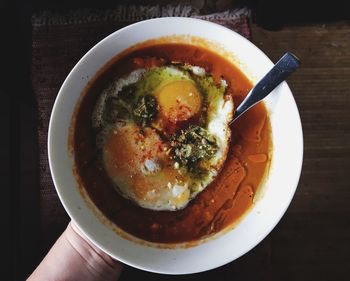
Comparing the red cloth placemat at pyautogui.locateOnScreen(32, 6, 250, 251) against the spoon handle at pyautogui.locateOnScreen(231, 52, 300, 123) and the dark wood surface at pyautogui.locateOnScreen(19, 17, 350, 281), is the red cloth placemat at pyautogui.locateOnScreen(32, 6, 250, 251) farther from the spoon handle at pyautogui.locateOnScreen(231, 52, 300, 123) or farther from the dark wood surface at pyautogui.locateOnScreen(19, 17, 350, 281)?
the spoon handle at pyautogui.locateOnScreen(231, 52, 300, 123)

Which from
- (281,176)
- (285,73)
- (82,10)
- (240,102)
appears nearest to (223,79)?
(240,102)

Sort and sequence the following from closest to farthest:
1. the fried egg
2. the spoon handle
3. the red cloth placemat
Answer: the spoon handle
the fried egg
the red cloth placemat

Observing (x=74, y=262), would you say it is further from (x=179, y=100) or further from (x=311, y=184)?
(x=311, y=184)

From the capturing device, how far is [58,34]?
172 cm

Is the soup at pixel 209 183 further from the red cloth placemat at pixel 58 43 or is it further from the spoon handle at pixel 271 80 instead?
the red cloth placemat at pixel 58 43

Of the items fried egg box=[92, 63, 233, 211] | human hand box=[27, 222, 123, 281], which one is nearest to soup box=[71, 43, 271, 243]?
fried egg box=[92, 63, 233, 211]

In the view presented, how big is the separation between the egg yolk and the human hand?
1.37 feet

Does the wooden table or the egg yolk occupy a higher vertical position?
the egg yolk

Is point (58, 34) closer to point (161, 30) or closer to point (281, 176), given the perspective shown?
point (161, 30)

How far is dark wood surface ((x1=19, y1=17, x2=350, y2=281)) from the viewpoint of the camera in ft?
5.65

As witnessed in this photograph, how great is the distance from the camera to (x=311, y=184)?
1729mm

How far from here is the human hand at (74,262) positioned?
5.24ft

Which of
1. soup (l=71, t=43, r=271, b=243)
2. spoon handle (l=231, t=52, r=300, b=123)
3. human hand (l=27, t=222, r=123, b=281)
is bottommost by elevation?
human hand (l=27, t=222, r=123, b=281)

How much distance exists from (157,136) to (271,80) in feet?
1.14
